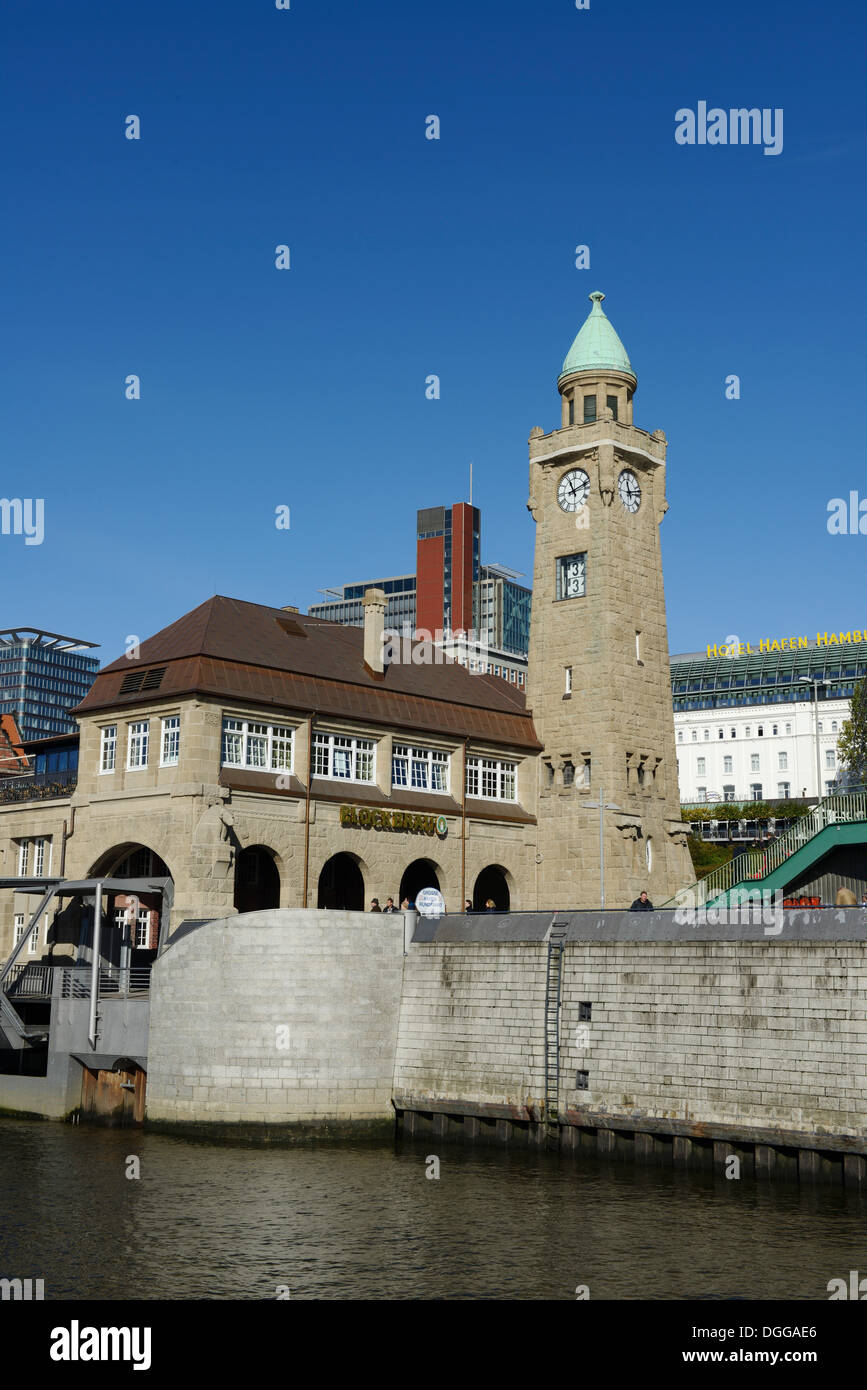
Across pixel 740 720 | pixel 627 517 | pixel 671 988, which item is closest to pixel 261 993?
pixel 671 988

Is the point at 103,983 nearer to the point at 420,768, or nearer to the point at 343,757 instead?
the point at 343,757

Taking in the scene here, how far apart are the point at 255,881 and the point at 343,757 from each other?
625 centimetres

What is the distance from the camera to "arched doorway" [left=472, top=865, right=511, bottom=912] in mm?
65719

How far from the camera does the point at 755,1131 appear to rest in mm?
34844

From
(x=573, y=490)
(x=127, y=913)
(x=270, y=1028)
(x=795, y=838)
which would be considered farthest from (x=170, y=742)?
(x=573, y=490)

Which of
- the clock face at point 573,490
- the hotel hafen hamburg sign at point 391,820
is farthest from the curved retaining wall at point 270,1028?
the clock face at point 573,490

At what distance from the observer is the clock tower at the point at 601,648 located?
62.8 meters

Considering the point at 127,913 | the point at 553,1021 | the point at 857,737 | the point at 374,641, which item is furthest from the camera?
the point at 857,737

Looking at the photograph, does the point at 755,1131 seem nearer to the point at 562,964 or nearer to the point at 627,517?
the point at 562,964

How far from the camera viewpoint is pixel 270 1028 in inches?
1650

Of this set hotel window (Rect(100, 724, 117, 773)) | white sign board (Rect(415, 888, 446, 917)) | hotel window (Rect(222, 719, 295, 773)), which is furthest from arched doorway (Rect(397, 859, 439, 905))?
hotel window (Rect(100, 724, 117, 773))

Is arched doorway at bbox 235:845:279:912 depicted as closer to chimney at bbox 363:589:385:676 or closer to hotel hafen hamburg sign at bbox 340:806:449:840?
hotel hafen hamburg sign at bbox 340:806:449:840

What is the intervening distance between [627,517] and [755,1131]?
3680 cm
